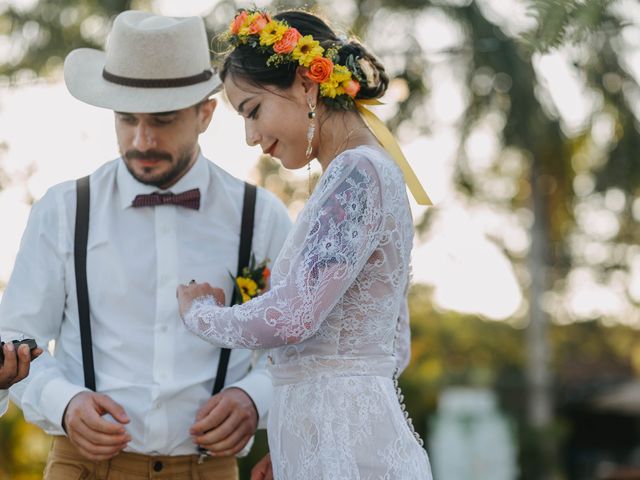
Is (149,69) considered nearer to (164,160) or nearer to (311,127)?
(164,160)

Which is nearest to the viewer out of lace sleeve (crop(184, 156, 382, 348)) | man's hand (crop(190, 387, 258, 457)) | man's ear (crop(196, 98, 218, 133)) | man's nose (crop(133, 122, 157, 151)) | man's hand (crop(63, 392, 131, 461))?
lace sleeve (crop(184, 156, 382, 348))

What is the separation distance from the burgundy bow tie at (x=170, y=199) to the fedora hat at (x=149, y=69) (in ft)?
0.88

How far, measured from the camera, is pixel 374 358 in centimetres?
278

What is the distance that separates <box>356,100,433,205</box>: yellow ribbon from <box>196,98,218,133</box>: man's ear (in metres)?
0.68

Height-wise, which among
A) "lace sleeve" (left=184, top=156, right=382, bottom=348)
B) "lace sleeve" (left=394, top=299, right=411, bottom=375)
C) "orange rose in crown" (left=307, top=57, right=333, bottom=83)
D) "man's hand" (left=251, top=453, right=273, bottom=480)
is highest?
"orange rose in crown" (left=307, top=57, right=333, bottom=83)

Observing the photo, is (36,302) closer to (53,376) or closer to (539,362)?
(53,376)

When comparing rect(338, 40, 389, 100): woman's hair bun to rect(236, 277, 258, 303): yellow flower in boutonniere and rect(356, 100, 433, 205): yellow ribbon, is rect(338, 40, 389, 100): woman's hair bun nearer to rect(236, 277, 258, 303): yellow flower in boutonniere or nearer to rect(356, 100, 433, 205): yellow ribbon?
rect(356, 100, 433, 205): yellow ribbon

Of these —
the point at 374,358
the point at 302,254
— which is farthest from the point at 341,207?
the point at 374,358

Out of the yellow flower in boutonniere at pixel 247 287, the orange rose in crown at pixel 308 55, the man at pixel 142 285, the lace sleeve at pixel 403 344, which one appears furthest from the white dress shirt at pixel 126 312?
the orange rose in crown at pixel 308 55

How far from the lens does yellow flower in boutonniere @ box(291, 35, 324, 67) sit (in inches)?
111

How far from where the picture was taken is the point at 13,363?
2.76 m

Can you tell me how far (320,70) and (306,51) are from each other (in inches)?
2.9

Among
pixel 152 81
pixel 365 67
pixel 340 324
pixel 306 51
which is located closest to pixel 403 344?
pixel 340 324

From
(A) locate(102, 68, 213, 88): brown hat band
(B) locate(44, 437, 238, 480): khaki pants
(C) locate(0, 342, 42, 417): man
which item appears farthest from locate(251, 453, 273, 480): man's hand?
(A) locate(102, 68, 213, 88): brown hat band
